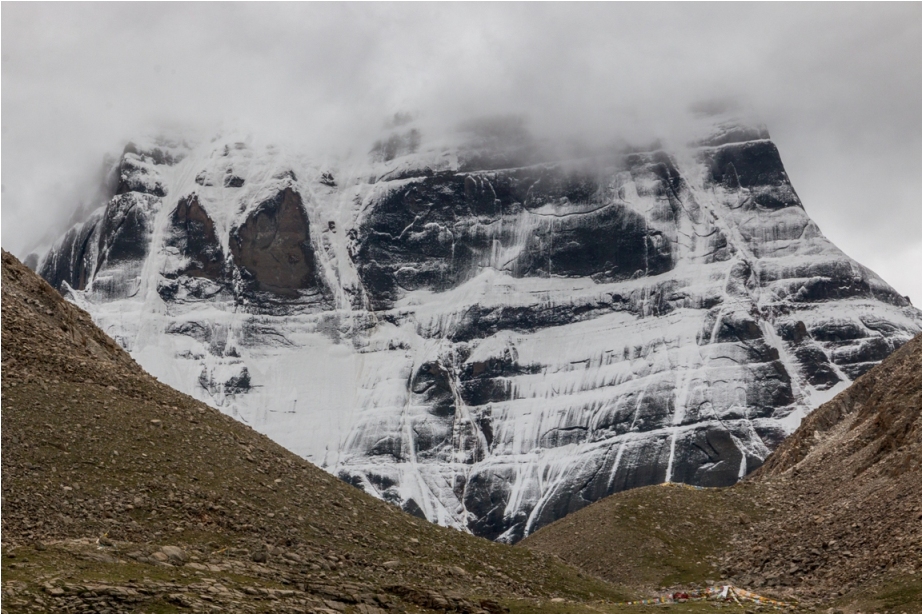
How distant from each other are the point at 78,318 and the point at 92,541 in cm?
2887

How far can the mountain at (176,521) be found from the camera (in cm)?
4094

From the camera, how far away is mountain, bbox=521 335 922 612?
6050 centimetres

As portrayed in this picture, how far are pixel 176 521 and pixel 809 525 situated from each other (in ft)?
113

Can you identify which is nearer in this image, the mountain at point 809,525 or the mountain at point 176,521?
the mountain at point 176,521

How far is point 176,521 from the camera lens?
50.8m

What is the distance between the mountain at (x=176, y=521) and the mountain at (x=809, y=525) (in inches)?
423

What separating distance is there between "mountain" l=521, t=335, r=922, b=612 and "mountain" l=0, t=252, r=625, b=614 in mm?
10737

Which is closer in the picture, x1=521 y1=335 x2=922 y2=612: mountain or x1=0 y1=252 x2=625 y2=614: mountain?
x1=0 y1=252 x2=625 y2=614: mountain

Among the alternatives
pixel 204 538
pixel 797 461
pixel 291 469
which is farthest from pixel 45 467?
pixel 797 461

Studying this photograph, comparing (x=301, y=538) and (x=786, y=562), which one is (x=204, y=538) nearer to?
(x=301, y=538)

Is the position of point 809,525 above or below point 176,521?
above

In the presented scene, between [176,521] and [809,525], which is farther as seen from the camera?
[809,525]

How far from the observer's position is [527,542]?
90312 millimetres

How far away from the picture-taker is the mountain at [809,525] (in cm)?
6050
